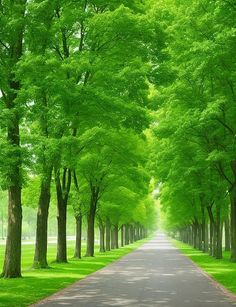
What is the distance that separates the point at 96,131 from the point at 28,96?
5.48 m

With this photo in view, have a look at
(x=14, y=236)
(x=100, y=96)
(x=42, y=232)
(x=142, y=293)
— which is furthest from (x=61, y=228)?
(x=142, y=293)

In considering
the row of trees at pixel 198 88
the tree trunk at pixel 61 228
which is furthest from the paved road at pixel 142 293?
the tree trunk at pixel 61 228

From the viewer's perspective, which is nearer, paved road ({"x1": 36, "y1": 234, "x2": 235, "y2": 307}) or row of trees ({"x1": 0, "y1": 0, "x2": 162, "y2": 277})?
paved road ({"x1": 36, "y1": 234, "x2": 235, "y2": 307})

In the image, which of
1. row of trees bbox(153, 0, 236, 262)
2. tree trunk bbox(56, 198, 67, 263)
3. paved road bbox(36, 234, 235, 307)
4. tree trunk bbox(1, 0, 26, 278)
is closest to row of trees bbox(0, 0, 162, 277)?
tree trunk bbox(1, 0, 26, 278)

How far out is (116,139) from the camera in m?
33.2

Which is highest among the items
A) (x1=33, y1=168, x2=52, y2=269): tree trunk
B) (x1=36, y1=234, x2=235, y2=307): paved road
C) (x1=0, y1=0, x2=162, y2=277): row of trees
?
(x1=0, y1=0, x2=162, y2=277): row of trees

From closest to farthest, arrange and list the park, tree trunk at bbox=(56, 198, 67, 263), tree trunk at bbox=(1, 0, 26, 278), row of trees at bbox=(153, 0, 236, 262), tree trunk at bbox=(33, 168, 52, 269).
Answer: the park → tree trunk at bbox=(1, 0, 26, 278) → row of trees at bbox=(153, 0, 236, 262) → tree trunk at bbox=(33, 168, 52, 269) → tree trunk at bbox=(56, 198, 67, 263)

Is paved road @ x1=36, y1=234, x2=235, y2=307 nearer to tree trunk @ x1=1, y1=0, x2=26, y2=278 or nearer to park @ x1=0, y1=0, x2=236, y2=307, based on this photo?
park @ x1=0, y1=0, x2=236, y2=307

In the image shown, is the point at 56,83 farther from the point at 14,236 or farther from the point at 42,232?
the point at 42,232

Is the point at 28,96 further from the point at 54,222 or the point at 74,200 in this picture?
the point at 54,222

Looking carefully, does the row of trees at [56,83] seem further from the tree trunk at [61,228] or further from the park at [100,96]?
the tree trunk at [61,228]

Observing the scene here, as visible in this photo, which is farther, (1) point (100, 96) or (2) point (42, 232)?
(2) point (42, 232)

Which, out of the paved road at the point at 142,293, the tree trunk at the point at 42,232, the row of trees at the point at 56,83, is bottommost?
the paved road at the point at 142,293

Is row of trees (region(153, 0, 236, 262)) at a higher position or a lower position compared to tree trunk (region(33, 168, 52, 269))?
higher
